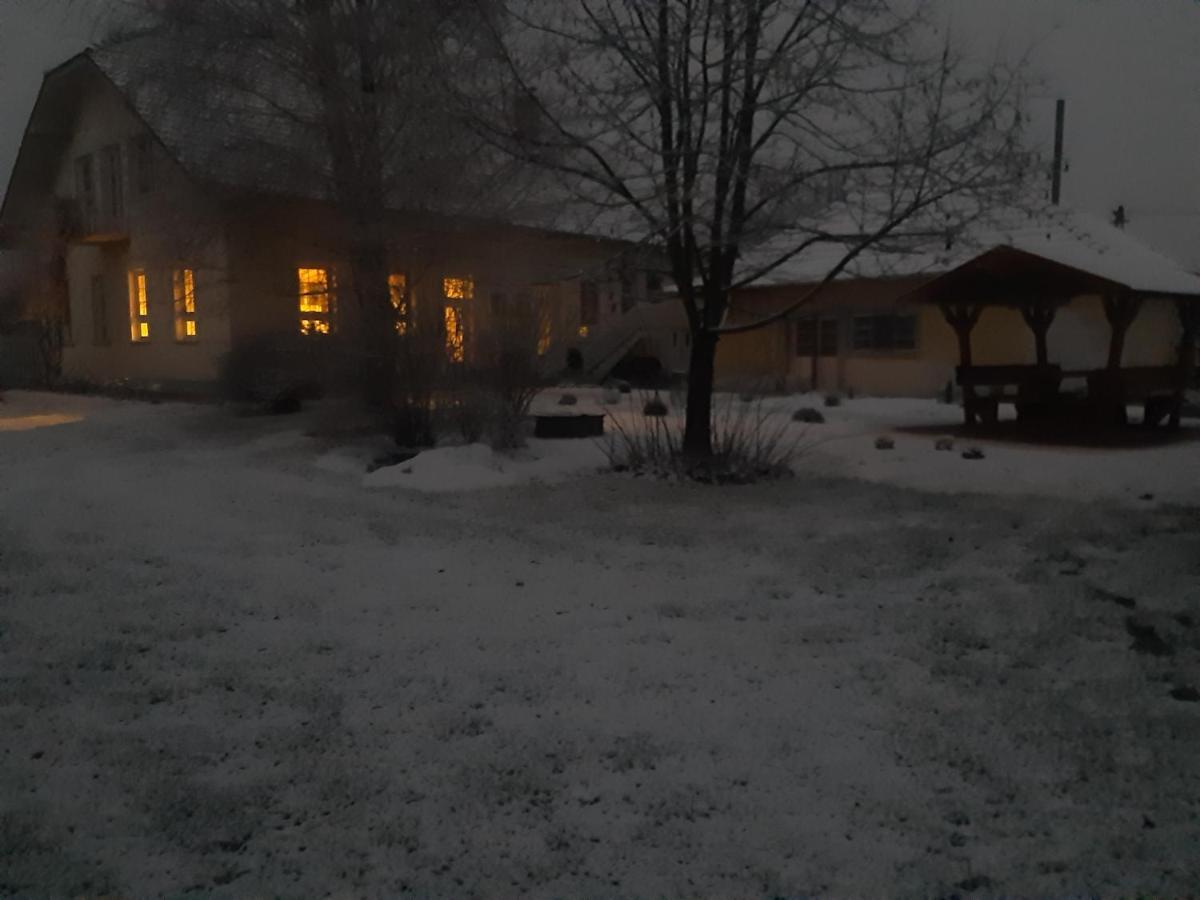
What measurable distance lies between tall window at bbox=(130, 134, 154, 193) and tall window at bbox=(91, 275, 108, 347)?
4049 millimetres

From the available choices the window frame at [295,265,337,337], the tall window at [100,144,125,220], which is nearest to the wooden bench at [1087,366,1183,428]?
the window frame at [295,265,337,337]

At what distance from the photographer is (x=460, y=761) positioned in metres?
3.47

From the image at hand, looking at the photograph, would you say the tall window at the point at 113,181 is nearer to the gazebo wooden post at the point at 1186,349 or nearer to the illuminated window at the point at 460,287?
the illuminated window at the point at 460,287

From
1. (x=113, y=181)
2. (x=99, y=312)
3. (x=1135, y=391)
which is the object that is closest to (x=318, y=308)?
(x=113, y=181)

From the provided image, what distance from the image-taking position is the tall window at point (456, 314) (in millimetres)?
10625

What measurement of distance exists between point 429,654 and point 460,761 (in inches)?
45.3

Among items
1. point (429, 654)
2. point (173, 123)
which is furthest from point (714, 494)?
point (173, 123)

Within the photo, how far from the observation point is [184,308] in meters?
19.2

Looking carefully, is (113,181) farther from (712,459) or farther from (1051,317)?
(1051,317)

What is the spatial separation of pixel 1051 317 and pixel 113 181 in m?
19.7

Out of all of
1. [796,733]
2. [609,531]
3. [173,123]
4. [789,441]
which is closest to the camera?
[796,733]

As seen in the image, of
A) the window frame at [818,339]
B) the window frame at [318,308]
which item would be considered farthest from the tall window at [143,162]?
the window frame at [818,339]

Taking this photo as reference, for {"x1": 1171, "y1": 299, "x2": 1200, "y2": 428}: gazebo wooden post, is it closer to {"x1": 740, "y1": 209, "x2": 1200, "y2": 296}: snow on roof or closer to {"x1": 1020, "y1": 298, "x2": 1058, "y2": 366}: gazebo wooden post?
{"x1": 740, "y1": 209, "x2": 1200, "y2": 296}: snow on roof

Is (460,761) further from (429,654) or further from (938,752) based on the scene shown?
(938,752)
